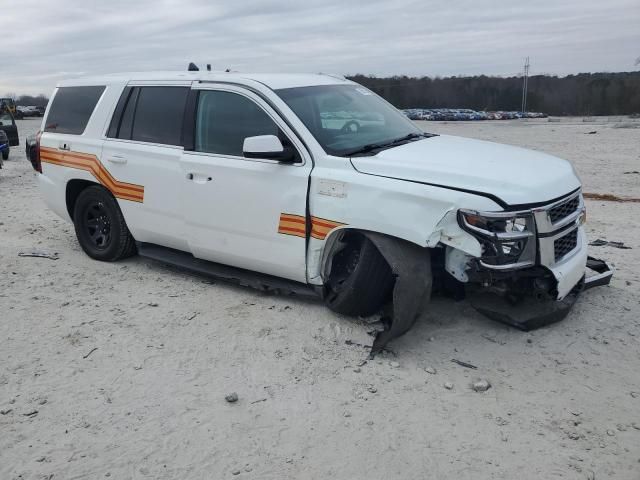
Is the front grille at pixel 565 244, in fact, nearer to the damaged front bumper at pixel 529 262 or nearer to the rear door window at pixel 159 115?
the damaged front bumper at pixel 529 262

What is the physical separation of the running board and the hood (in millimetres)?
1174

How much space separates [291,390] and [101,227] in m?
3.43

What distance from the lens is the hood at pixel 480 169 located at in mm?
3904

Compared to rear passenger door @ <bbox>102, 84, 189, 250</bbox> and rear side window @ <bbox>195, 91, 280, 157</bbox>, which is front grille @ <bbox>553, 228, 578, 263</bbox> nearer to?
rear side window @ <bbox>195, 91, 280, 157</bbox>

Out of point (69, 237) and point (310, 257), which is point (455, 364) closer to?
point (310, 257)

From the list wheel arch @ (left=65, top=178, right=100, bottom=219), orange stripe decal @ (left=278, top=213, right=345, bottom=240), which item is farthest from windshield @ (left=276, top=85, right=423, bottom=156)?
wheel arch @ (left=65, top=178, right=100, bottom=219)

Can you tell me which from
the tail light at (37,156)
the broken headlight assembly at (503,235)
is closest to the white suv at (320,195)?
the broken headlight assembly at (503,235)

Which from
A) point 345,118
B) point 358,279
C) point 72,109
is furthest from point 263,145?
point 72,109

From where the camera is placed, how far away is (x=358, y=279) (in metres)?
4.39

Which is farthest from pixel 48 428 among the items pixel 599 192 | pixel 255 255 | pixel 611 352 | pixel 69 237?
pixel 599 192

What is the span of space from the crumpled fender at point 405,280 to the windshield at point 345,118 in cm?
81

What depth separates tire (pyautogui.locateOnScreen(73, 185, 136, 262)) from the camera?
606 centimetres

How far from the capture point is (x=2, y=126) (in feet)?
65.6

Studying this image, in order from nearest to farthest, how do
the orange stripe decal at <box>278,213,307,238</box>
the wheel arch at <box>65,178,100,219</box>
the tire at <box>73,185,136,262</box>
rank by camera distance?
the orange stripe decal at <box>278,213,307,238</box> < the tire at <box>73,185,136,262</box> < the wheel arch at <box>65,178,100,219</box>
